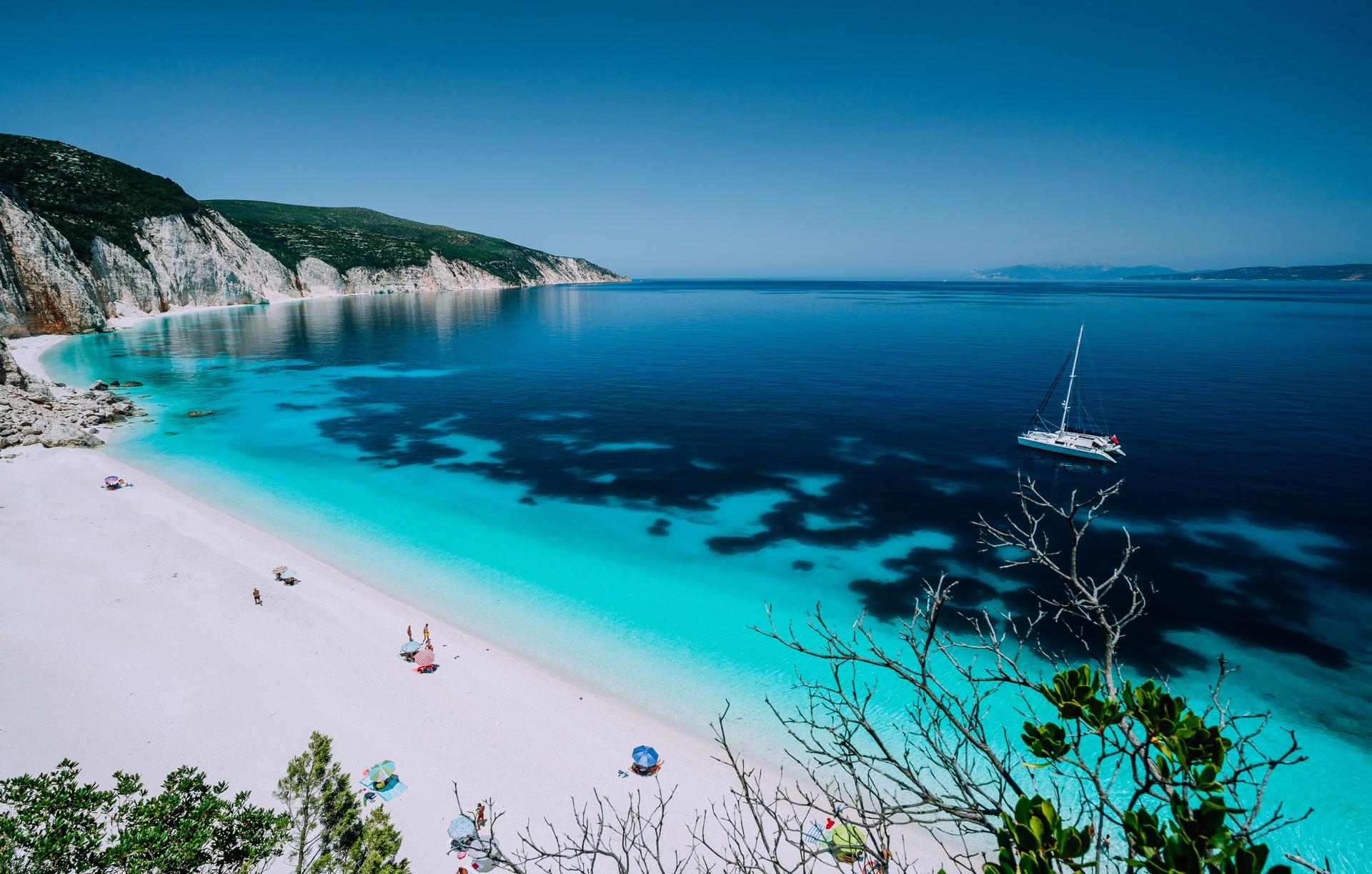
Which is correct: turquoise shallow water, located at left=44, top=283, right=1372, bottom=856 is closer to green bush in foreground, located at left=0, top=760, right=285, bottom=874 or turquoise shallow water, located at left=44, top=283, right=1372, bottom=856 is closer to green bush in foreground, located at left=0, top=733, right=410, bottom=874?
green bush in foreground, located at left=0, top=733, right=410, bottom=874

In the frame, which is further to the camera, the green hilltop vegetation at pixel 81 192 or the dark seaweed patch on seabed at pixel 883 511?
the green hilltop vegetation at pixel 81 192

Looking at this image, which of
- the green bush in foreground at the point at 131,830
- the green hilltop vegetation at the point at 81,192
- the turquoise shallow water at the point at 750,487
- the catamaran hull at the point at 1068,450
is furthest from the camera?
the green hilltop vegetation at the point at 81,192

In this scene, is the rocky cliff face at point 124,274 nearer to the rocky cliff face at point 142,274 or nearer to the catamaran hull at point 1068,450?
the rocky cliff face at point 142,274

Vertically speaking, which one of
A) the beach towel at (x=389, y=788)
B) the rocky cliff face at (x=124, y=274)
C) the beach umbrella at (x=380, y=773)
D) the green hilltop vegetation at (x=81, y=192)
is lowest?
the beach towel at (x=389, y=788)

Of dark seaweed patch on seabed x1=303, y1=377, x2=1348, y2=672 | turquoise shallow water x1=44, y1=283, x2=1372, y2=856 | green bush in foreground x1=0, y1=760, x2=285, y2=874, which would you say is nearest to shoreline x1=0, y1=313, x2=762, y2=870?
turquoise shallow water x1=44, y1=283, x2=1372, y2=856

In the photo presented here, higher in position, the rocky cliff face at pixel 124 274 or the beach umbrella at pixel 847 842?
the rocky cliff face at pixel 124 274

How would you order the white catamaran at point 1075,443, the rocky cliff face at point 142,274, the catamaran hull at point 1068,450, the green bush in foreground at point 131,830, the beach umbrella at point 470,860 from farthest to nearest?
the rocky cliff face at point 142,274, the white catamaran at point 1075,443, the catamaran hull at point 1068,450, the beach umbrella at point 470,860, the green bush in foreground at point 131,830

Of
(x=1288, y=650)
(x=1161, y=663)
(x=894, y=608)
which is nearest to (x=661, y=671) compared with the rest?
(x=894, y=608)

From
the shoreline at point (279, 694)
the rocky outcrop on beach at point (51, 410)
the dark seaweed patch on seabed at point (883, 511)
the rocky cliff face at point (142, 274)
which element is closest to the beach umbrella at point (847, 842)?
the shoreline at point (279, 694)
